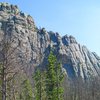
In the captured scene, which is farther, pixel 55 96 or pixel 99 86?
pixel 99 86

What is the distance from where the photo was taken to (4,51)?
35.9 m

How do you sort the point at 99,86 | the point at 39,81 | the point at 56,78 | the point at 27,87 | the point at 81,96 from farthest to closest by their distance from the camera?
→ the point at 81,96 → the point at 99,86 → the point at 27,87 → the point at 39,81 → the point at 56,78

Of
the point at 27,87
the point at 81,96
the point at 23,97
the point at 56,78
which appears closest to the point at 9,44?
the point at 56,78

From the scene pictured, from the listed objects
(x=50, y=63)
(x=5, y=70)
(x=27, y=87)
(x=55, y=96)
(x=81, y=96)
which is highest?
(x=81, y=96)

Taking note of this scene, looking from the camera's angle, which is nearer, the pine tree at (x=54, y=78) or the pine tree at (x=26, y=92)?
the pine tree at (x=54, y=78)

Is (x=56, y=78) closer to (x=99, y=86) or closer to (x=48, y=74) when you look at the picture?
(x=48, y=74)

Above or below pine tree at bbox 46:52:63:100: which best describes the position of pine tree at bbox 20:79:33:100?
above

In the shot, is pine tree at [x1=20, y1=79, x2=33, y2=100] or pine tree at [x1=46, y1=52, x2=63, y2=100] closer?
pine tree at [x1=46, y1=52, x2=63, y2=100]

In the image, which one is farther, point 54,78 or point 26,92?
point 26,92

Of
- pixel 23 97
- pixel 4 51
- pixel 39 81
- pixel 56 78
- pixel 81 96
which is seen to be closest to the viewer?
pixel 4 51

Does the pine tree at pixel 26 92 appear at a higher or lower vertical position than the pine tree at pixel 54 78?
higher

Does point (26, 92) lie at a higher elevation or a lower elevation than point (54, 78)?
higher

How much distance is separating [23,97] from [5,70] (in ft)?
199

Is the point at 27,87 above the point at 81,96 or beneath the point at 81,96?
beneath
